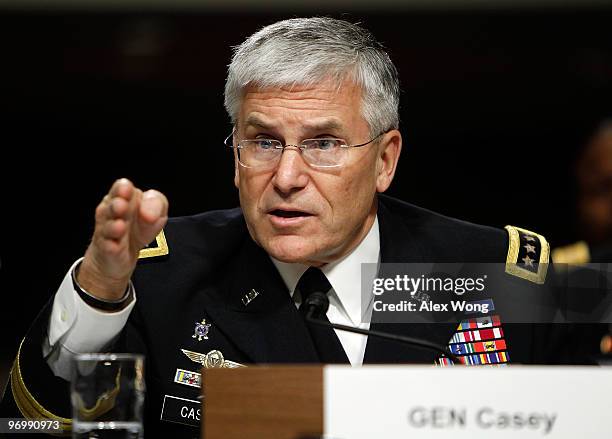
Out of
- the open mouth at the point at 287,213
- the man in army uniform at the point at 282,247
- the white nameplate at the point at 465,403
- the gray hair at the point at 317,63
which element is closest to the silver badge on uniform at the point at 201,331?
the man in army uniform at the point at 282,247

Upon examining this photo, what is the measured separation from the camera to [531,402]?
1456 mm

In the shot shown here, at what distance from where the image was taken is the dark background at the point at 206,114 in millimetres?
4570

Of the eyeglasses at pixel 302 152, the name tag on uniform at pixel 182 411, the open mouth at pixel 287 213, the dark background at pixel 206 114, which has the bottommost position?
the name tag on uniform at pixel 182 411

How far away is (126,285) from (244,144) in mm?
484

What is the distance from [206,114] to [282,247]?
2708 millimetres

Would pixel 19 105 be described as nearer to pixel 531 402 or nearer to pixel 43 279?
pixel 43 279

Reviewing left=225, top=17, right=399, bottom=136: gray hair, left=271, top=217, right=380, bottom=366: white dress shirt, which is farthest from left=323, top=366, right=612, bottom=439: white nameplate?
left=225, top=17, right=399, bottom=136: gray hair

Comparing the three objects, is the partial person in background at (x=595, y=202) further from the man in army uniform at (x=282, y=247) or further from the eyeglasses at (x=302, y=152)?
the eyeglasses at (x=302, y=152)

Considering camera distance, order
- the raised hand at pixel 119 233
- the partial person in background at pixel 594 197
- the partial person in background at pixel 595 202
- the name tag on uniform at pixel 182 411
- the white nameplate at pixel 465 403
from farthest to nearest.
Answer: the partial person in background at pixel 594 197, the partial person in background at pixel 595 202, the name tag on uniform at pixel 182 411, the raised hand at pixel 119 233, the white nameplate at pixel 465 403

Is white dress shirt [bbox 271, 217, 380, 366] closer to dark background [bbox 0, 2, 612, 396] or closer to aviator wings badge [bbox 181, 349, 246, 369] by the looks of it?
aviator wings badge [bbox 181, 349, 246, 369]

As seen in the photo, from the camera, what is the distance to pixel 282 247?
6.99 feet

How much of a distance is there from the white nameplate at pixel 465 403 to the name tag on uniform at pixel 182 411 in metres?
0.70

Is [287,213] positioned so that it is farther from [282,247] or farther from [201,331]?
[201,331]

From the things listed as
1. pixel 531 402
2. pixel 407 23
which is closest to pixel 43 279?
pixel 407 23
